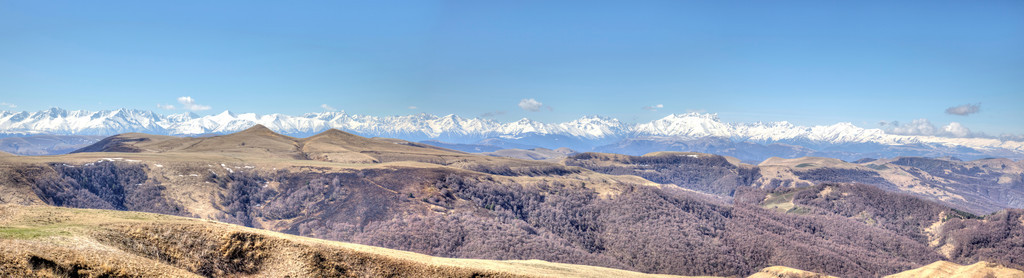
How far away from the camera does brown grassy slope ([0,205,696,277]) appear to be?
61.2ft

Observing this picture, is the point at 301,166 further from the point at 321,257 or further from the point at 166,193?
the point at 321,257

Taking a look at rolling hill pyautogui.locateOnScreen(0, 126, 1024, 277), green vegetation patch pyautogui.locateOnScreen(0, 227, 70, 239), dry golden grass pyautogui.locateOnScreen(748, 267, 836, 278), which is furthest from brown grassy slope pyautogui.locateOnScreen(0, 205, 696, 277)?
rolling hill pyautogui.locateOnScreen(0, 126, 1024, 277)

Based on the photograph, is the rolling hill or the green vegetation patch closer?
the green vegetation patch

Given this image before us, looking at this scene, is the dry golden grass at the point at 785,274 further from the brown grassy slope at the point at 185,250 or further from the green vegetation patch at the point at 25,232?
the green vegetation patch at the point at 25,232

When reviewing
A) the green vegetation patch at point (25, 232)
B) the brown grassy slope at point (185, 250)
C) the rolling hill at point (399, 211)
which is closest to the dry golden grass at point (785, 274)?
the rolling hill at point (399, 211)

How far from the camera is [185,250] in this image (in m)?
25.2

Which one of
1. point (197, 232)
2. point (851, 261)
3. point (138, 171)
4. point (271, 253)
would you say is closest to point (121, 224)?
point (197, 232)

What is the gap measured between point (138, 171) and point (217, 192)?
1012 inches

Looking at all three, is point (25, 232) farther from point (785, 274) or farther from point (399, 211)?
point (399, 211)

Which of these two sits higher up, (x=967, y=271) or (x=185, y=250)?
(x=185, y=250)

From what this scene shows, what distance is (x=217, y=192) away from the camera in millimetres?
144750

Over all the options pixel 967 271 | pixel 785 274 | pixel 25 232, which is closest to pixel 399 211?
pixel 785 274

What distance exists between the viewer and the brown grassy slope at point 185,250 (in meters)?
18.6

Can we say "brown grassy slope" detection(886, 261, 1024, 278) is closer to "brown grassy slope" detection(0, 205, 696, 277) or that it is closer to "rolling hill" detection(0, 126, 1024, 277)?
"rolling hill" detection(0, 126, 1024, 277)
